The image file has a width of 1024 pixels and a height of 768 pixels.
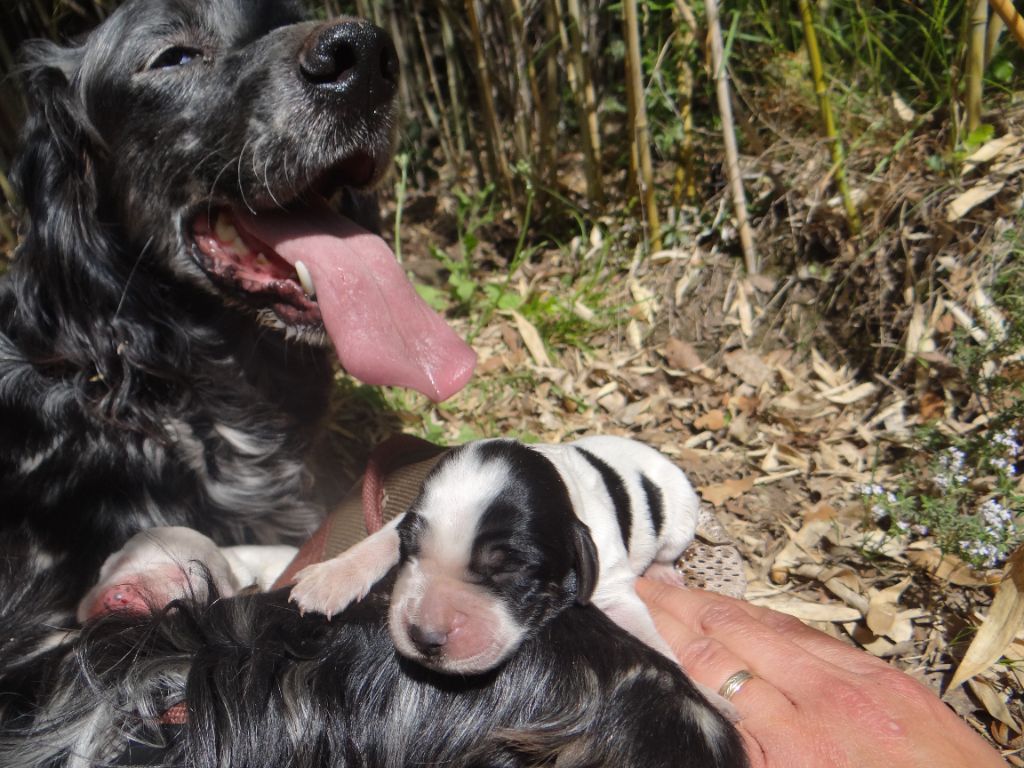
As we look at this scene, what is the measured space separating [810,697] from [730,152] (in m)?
2.18

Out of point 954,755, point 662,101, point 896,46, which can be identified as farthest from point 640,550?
point 896,46

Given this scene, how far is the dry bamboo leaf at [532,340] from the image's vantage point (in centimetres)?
339

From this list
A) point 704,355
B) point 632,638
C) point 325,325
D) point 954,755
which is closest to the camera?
point 954,755

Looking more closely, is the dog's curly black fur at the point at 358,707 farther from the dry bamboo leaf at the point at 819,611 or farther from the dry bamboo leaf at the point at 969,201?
the dry bamboo leaf at the point at 969,201

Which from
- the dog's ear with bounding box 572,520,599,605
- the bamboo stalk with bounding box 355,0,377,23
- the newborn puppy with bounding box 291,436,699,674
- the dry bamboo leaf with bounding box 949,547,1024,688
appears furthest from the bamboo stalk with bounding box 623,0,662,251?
the dog's ear with bounding box 572,520,599,605

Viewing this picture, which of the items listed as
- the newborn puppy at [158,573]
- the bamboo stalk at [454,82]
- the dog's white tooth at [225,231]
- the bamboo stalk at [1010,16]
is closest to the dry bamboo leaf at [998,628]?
the bamboo stalk at [1010,16]

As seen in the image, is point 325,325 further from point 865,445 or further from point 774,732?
point 865,445

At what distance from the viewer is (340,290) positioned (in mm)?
2076

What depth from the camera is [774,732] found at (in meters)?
1.53

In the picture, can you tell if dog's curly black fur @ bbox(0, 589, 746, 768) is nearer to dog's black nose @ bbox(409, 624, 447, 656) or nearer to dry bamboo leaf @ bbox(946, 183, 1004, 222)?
dog's black nose @ bbox(409, 624, 447, 656)

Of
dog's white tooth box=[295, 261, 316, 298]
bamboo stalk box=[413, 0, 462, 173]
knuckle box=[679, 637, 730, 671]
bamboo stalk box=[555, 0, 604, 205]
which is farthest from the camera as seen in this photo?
bamboo stalk box=[413, 0, 462, 173]

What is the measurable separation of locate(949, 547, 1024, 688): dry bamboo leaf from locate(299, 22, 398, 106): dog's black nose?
1.96 metres

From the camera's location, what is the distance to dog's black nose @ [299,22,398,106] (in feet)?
6.48

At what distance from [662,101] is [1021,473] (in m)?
2.01
